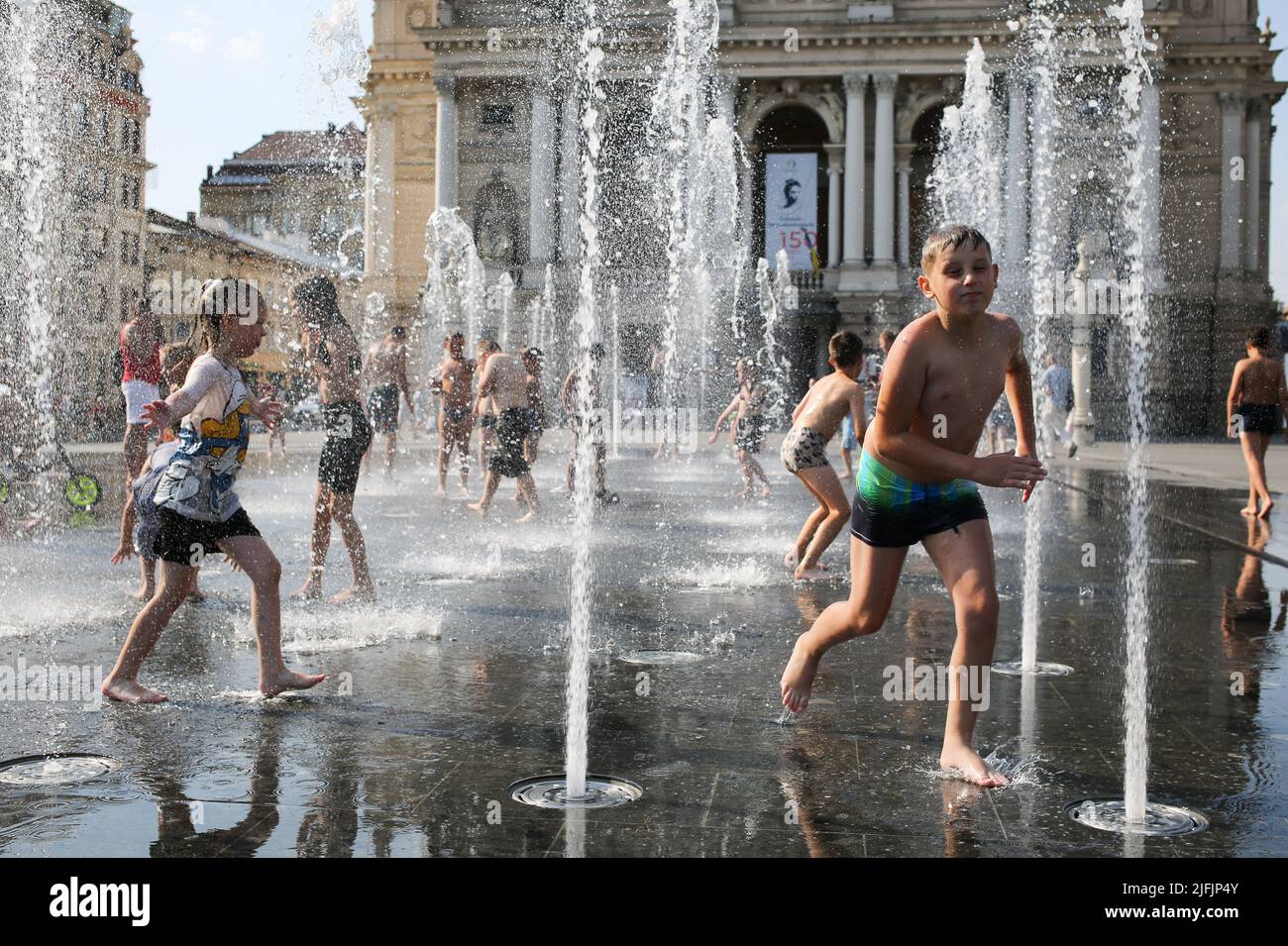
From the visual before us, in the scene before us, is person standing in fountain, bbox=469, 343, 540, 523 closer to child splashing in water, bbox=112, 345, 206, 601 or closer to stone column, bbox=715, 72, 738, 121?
child splashing in water, bbox=112, 345, 206, 601

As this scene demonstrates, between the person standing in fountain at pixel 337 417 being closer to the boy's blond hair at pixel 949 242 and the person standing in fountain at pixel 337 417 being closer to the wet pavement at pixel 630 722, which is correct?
the wet pavement at pixel 630 722

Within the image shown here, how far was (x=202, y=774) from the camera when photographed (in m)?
4.41

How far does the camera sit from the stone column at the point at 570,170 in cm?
4866

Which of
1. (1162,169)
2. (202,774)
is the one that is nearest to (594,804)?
(202,774)

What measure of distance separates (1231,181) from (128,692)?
50.2 m

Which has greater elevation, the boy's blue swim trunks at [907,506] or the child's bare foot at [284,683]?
the boy's blue swim trunks at [907,506]

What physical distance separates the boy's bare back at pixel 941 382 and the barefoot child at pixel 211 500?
2.45 metres

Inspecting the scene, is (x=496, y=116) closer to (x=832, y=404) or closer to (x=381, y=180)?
(x=381, y=180)

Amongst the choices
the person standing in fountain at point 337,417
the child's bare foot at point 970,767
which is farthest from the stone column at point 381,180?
the child's bare foot at point 970,767

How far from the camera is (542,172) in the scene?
4888cm

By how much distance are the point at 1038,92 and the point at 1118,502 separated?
114 feet

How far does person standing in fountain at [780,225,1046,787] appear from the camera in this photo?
14.2 ft

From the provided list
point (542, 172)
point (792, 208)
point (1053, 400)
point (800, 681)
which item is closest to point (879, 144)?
point (792, 208)
